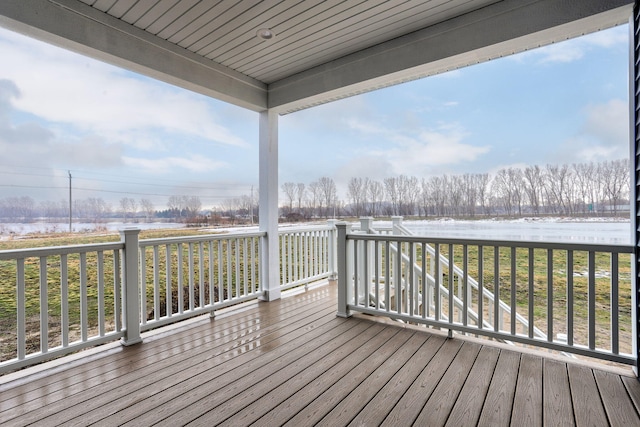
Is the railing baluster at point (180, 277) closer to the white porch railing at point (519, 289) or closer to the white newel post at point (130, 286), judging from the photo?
the white newel post at point (130, 286)

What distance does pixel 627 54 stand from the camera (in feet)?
6.89

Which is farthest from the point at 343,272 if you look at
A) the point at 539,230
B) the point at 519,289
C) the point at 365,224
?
the point at 519,289

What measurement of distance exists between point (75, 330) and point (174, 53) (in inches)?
133

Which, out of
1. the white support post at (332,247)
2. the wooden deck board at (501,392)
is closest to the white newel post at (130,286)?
the wooden deck board at (501,392)

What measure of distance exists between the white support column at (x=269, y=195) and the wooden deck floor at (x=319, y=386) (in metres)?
1.31

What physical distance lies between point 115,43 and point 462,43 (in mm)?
3026

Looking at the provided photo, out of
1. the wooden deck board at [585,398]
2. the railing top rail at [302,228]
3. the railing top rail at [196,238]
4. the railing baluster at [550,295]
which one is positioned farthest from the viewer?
the railing top rail at [302,228]

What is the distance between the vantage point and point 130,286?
8.61 ft

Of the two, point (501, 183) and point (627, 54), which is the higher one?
point (627, 54)

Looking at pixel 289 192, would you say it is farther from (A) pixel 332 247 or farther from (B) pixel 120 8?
(B) pixel 120 8

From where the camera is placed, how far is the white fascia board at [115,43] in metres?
2.12

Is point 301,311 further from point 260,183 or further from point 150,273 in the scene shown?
point 150,273

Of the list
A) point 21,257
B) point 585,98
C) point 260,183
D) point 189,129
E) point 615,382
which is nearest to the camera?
point 615,382

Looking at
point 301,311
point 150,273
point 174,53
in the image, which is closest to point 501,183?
point 301,311
